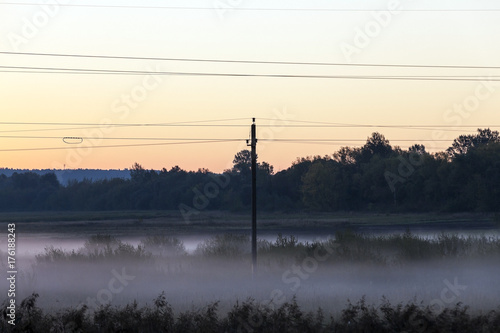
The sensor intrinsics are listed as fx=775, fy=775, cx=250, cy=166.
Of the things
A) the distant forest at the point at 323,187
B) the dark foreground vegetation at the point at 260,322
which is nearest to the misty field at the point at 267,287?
the dark foreground vegetation at the point at 260,322

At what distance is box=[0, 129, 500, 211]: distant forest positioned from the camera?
107 meters

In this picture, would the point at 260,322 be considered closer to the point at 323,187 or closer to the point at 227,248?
the point at 227,248

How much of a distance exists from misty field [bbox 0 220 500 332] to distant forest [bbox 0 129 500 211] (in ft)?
203

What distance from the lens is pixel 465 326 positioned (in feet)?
72.3

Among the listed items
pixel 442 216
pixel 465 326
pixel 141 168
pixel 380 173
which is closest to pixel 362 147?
pixel 380 173

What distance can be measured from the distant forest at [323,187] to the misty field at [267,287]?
203ft

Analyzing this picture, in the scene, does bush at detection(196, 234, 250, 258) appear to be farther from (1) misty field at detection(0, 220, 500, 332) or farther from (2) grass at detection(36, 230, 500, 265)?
(1) misty field at detection(0, 220, 500, 332)

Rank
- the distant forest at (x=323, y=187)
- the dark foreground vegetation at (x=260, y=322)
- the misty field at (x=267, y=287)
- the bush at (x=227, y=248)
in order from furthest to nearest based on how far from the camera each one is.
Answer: the distant forest at (x=323, y=187), the bush at (x=227, y=248), the misty field at (x=267, y=287), the dark foreground vegetation at (x=260, y=322)

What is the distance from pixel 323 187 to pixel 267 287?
89338mm

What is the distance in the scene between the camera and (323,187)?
122375 mm

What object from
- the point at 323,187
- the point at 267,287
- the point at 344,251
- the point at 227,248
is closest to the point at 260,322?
the point at 267,287

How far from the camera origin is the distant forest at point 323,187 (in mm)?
107062

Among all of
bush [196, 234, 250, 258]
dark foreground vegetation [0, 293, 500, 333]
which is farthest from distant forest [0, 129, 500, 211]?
dark foreground vegetation [0, 293, 500, 333]

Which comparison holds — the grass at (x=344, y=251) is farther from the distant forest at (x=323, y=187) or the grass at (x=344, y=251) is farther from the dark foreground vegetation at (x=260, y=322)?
the distant forest at (x=323, y=187)
